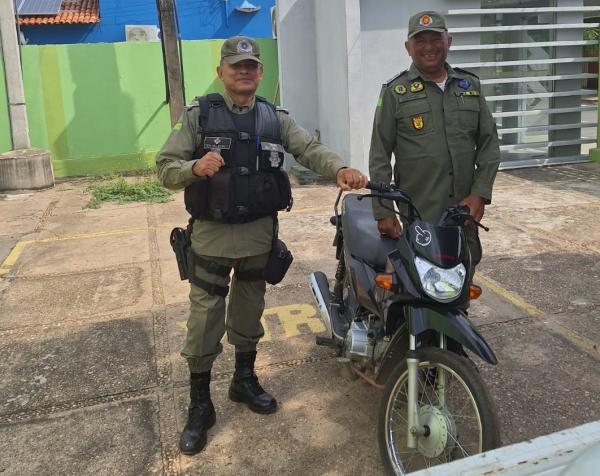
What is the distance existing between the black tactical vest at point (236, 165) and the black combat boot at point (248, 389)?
80cm

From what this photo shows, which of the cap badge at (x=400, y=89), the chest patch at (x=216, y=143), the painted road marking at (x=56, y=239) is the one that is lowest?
the painted road marking at (x=56, y=239)

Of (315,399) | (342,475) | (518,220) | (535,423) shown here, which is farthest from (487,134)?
(518,220)

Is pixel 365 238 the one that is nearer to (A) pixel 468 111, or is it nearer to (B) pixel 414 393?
(A) pixel 468 111

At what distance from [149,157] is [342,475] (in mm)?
9163

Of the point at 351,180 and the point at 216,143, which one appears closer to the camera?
the point at 351,180

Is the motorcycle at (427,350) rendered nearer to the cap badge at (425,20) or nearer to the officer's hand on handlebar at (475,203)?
the officer's hand on handlebar at (475,203)

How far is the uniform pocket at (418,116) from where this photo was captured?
310 cm

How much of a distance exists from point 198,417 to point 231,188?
3.58 ft

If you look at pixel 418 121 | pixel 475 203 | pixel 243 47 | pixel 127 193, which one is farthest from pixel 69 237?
pixel 475 203

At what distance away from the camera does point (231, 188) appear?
2699 mm

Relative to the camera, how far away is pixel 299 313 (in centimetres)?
427

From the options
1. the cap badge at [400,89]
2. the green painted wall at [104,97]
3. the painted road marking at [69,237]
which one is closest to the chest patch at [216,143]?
the cap badge at [400,89]

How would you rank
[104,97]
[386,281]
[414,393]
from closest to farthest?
[414,393]
[386,281]
[104,97]

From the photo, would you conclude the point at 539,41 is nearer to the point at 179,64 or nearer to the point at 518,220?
the point at 518,220
